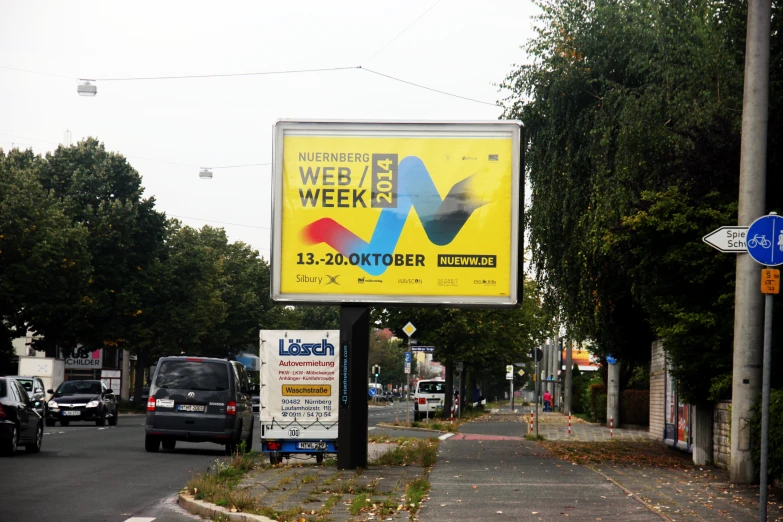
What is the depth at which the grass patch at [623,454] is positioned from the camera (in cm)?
2111

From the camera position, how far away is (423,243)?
18.6 meters

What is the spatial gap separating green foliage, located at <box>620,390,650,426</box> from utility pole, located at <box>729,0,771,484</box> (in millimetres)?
29374

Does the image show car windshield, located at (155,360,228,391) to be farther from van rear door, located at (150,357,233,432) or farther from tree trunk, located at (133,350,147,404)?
tree trunk, located at (133,350,147,404)

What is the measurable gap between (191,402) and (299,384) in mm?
4321

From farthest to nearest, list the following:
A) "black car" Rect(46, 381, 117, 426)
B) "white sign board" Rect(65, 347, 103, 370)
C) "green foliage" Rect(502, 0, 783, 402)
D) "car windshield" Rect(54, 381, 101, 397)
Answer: "white sign board" Rect(65, 347, 103, 370) < "car windshield" Rect(54, 381, 101, 397) < "black car" Rect(46, 381, 117, 426) < "green foliage" Rect(502, 0, 783, 402)

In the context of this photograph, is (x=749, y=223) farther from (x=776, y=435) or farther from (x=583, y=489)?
(x=583, y=489)

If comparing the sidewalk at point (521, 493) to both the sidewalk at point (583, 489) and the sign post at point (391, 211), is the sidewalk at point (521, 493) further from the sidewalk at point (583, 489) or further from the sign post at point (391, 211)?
the sign post at point (391, 211)

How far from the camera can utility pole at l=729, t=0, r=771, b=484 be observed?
15661 mm

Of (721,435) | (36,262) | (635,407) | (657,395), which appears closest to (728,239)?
(721,435)

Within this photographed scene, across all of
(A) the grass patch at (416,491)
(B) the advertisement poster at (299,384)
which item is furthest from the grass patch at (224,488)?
(B) the advertisement poster at (299,384)

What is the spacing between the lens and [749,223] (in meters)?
15.7

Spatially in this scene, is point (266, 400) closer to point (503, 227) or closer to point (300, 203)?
point (300, 203)

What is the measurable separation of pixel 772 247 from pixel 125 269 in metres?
48.9

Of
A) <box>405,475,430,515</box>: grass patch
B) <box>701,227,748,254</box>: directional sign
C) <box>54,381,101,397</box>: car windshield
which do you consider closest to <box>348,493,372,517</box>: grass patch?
<box>405,475,430,515</box>: grass patch
